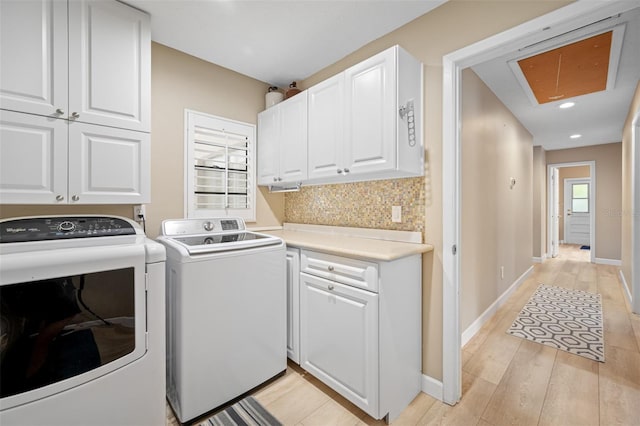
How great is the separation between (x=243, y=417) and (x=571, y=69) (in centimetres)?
375

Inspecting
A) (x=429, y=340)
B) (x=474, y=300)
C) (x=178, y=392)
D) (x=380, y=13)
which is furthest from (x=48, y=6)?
(x=474, y=300)

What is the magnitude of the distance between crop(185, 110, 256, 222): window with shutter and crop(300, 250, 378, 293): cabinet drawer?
1.05 metres

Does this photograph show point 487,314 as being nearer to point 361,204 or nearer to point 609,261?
point 361,204

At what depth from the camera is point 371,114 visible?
70.3 inches

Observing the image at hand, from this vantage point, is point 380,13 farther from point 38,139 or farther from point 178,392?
point 178,392

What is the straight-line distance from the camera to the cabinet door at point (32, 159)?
1381 millimetres

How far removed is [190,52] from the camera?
230 centimetres

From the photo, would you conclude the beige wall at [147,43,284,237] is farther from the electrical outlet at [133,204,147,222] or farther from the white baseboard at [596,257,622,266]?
the white baseboard at [596,257,622,266]

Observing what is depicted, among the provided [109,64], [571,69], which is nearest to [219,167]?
[109,64]

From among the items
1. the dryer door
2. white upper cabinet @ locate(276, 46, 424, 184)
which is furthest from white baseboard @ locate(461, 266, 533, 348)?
the dryer door

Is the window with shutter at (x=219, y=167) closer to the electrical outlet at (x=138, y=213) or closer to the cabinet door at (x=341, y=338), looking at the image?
the electrical outlet at (x=138, y=213)

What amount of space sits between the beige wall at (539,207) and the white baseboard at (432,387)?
5.15 m

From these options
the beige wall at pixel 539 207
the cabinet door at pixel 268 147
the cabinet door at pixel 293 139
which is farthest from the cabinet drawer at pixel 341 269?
the beige wall at pixel 539 207

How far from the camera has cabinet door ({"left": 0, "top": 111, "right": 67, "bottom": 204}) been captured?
4.53ft
